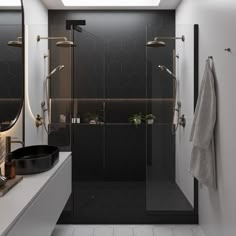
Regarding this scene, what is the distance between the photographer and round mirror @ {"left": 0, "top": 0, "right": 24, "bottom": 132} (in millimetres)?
2329

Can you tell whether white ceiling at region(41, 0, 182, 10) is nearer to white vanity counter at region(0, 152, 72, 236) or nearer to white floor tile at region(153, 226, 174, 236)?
white vanity counter at region(0, 152, 72, 236)

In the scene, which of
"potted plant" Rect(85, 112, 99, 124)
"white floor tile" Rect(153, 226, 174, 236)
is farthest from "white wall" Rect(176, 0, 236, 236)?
"potted plant" Rect(85, 112, 99, 124)

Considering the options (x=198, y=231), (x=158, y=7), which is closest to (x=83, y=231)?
(x=198, y=231)

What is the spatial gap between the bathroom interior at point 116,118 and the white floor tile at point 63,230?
11mm

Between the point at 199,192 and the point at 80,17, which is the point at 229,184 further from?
the point at 80,17

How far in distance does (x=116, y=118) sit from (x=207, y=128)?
2149 millimetres

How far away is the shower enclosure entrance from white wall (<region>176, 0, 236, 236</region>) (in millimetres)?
557

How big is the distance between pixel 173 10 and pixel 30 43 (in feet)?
7.49

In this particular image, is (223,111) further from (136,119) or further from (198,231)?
(136,119)

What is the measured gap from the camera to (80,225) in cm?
328

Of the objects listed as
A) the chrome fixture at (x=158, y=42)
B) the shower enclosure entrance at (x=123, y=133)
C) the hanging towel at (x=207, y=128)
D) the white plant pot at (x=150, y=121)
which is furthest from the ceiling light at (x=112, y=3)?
the hanging towel at (x=207, y=128)

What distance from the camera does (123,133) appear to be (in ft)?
14.5

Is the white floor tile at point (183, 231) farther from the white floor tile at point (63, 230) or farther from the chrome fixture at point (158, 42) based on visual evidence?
the chrome fixture at point (158, 42)

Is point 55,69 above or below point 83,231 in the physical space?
above
